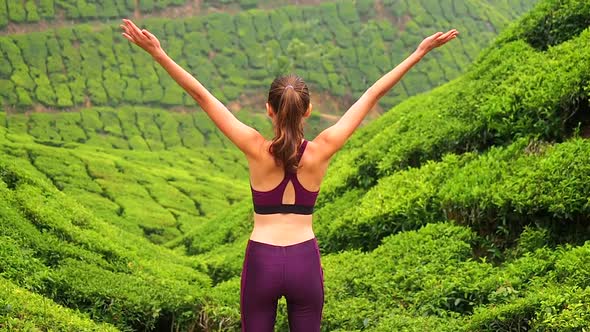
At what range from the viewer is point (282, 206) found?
4.13 m

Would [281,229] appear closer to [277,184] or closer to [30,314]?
[277,184]

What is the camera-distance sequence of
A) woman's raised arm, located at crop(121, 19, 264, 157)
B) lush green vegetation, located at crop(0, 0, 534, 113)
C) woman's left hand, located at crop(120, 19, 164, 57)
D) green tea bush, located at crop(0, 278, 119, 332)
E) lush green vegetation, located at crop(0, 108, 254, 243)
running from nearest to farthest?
woman's raised arm, located at crop(121, 19, 264, 157)
woman's left hand, located at crop(120, 19, 164, 57)
green tea bush, located at crop(0, 278, 119, 332)
lush green vegetation, located at crop(0, 108, 254, 243)
lush green vegetation, located at crop(0, 0, 534, 113)

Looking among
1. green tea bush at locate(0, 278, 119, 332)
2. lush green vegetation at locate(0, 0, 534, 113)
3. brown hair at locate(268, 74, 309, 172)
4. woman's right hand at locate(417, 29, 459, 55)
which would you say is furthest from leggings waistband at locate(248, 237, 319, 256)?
lush green vegetation at locate(0, 0, 534, 113)

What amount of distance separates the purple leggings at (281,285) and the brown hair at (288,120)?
478 millimetres

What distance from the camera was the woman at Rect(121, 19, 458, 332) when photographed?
4.05 meters

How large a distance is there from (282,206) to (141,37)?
4.23ft

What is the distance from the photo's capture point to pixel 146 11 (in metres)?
61.3

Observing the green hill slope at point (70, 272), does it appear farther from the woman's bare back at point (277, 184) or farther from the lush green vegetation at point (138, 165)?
the lush green vegetation at point (138, 165)

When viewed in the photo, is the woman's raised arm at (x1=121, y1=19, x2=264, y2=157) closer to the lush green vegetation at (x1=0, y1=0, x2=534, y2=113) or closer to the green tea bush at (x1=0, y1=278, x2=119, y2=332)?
the green tea bush at (x1=0, y1=278, x2=119, y2=332)

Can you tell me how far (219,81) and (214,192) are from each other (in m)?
22.5

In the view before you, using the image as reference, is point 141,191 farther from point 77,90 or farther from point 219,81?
point 219,81

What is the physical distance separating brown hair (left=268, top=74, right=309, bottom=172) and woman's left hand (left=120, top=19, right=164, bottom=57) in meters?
0.79

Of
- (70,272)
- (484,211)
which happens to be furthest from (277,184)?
(484,211)

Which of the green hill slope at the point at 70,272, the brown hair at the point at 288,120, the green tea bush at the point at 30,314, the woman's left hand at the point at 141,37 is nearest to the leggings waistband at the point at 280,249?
the brown hair at the point at 288,120
